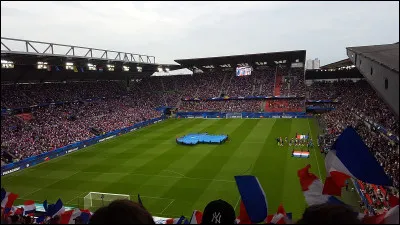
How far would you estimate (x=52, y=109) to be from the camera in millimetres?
45438

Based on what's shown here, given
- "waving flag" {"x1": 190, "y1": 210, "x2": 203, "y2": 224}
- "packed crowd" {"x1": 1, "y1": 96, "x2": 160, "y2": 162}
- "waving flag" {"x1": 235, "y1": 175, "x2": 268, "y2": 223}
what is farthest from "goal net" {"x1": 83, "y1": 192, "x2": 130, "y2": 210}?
"packed crowd" {"x1": 1, "y1": 96, "x2": 160, "y2": 162}

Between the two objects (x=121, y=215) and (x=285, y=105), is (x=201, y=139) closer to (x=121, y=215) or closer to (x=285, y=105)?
(x=285, y=105)

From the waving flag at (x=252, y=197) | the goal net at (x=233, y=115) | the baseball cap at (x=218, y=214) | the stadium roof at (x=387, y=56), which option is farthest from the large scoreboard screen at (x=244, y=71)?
the baseball cap at (x=218, y=214)

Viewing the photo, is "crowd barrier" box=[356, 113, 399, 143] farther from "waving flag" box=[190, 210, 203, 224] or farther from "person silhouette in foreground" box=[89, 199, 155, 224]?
"person silhouette in foreground" box=[89, 199, 155, 224]

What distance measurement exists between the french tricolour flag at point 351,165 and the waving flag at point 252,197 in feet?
5.74

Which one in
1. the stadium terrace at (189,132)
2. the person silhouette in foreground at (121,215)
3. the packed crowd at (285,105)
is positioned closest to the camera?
the person silhouette in foreground at (121,215)

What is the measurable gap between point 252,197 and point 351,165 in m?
2.88

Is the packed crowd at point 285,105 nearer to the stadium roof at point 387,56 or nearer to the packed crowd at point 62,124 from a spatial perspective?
the packed crowd at point 62,124

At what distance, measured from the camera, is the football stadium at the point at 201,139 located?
7191 millimetres

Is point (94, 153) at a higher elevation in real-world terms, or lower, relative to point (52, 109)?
lower

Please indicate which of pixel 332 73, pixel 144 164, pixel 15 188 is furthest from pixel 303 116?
pixel 15 188

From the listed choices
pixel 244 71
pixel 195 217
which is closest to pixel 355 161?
pixel 195 217

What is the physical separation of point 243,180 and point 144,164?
24820 mm

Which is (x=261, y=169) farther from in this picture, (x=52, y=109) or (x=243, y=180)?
(x=52, y=109)
